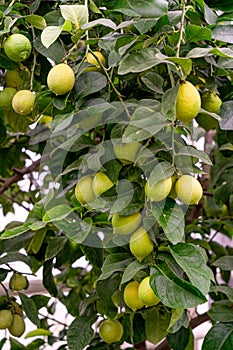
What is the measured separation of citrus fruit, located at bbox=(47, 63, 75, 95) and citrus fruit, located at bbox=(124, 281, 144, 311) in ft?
0.73

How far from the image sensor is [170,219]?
51 cm

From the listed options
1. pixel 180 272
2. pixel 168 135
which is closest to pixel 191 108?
pixel 168 135

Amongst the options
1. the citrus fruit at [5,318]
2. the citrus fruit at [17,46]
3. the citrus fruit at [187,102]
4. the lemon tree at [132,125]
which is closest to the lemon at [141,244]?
the lemon tree at [132,125]

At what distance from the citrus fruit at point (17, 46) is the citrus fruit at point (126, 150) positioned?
5.7 inches

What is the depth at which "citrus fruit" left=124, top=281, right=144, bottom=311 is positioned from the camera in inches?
23.2

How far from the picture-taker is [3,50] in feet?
2.18

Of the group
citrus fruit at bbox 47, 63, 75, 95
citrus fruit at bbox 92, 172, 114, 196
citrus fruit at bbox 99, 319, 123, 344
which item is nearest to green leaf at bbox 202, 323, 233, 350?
citrus fruit at bbox 99, 319, 123, 344

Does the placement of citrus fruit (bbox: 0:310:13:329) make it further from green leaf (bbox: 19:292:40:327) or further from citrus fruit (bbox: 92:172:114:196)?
citrus fruit (bbox: 92:172:114:196)

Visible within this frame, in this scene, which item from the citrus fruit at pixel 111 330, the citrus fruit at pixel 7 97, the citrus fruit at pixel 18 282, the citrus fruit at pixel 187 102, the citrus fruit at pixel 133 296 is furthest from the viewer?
the citrus fruit at pixel 18 282

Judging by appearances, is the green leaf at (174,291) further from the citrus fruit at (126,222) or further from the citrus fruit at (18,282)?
the citrus fruit at (18,282)

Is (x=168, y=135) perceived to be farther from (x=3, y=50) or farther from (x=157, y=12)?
(x=3, y=50)

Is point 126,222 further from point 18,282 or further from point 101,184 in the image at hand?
point 18,282

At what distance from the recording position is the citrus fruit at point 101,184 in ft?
1.87

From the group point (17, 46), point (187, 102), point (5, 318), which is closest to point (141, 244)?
point (187, 102)
